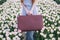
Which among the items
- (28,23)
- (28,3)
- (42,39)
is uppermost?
(28,3)

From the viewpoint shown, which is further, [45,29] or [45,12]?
[45,12]

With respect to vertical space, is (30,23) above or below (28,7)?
below

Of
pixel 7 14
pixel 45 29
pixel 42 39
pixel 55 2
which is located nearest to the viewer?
pixel 42 39

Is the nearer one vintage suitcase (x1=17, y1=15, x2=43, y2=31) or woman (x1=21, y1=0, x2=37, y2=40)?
vintage suitcase (x1=17, y1=15, x2=43, y2=31)

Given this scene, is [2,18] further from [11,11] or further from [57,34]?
[57,34]

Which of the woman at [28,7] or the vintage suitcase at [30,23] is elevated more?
the woman at [28,7]

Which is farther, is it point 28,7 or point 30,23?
point 28,7

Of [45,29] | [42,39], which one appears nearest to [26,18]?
[42,39]

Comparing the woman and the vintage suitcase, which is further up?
the woman

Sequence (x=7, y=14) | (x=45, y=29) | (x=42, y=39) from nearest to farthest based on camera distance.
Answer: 1. (x=42, y=39)
2. (x=45, y=29)
3. (x=7, y=14)

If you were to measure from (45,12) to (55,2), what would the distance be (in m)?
1.59

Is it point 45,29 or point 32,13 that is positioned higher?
point 32,13

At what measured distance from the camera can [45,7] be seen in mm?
8898

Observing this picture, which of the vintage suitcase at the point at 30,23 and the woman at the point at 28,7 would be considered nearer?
the vintage suitcase at the point at 30,23
